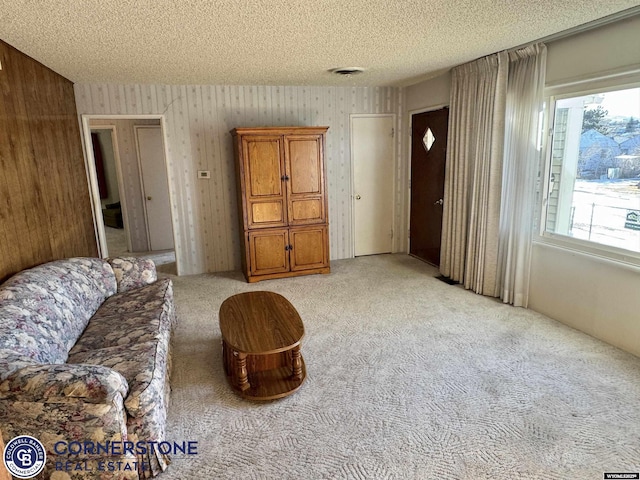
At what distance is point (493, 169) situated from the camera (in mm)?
3908

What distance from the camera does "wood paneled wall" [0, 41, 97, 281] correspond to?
271cm

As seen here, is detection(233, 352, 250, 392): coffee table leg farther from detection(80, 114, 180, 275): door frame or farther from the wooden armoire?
detection(80, 114, 180, 275): door frame

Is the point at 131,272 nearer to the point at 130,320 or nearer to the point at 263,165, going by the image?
the point at 130,320

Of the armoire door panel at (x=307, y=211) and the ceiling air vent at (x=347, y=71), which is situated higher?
the ceiling air vent at (x=347, y=71)

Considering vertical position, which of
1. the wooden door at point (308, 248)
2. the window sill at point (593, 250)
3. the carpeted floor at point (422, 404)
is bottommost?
the carpeted floor at point (422, 404)

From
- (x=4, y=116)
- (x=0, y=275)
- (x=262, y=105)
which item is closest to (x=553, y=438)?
(x=0, y=275)

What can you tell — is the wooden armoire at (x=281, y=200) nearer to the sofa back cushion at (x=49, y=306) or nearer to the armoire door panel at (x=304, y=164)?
the armoire door panel at (x=304, y=164)

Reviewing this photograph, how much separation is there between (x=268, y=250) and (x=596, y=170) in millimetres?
3355

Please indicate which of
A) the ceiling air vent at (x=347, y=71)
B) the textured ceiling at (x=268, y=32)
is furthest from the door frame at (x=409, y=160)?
the ceiling air vent at (x=347, y=71)

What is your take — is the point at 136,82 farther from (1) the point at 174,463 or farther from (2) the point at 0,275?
(1) the point at 174,463

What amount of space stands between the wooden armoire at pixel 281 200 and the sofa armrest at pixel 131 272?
4.62 feet

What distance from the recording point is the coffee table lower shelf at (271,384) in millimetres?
2480

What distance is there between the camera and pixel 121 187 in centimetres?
614

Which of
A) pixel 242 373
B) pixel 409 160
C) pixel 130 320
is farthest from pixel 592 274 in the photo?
pixel 130 320
